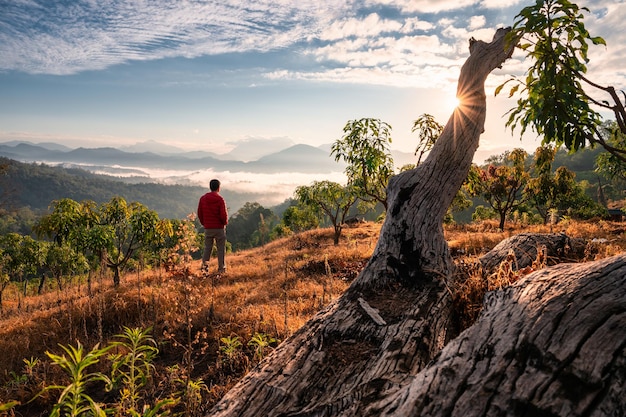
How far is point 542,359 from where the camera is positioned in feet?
6.36

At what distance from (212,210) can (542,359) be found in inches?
397

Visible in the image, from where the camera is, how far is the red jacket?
10.8 m

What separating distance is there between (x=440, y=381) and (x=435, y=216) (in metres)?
3.54

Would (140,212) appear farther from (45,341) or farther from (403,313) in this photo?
(403,313)

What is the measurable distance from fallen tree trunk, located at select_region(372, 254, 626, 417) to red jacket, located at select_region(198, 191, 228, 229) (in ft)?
30.2

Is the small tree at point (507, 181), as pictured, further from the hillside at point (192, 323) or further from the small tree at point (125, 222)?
the small tree at point (125, 222)

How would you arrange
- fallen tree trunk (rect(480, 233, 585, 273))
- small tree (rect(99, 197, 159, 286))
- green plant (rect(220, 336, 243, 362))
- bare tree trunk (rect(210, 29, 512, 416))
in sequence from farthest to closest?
small tree (rect(99, 197, 159, 286)), fallen tree trunk (rect(480, 233, 585, 273)), green plant (rect(220, 336, 243, 362)), bare tree trunk (rect(210, 29, 512, 416))

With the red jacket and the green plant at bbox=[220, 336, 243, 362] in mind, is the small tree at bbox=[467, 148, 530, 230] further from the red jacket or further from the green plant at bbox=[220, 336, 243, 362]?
the green plant at bbox=[220, 336, 243, 362]

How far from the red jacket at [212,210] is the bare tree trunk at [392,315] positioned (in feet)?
22.2

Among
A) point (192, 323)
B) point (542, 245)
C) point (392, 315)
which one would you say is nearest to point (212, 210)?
point (192, 323)

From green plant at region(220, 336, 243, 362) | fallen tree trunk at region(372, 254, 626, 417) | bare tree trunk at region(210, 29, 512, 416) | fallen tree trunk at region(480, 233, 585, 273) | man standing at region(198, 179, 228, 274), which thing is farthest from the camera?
man standing at region(198, 179, 228, 274)

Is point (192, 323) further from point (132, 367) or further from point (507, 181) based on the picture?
point (507, 181)

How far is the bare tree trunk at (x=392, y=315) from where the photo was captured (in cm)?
291

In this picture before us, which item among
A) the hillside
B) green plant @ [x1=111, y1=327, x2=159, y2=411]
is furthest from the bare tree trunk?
green plant @ [x1=111, y1=327, x2=159, y2=411]
